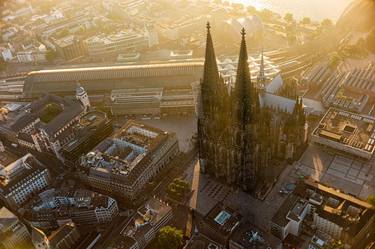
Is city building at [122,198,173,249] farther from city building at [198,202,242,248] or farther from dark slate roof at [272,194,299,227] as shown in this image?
dark slate roof at [272,194,299,227]

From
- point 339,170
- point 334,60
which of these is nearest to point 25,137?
point 339,170

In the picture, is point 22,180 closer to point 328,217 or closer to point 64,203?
point 64,203

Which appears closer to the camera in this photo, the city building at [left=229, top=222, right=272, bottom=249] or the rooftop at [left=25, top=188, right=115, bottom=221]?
the city building at [left=229, top=222, right=272, bottom=249]

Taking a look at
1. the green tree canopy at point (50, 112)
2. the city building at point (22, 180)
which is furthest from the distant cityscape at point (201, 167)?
the green tree canopy at point (50, 112)

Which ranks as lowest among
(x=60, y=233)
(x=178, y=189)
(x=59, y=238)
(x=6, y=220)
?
(x=59, y=238)

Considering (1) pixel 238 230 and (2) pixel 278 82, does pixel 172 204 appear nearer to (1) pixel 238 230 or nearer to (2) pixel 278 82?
(1) pixel 238 230

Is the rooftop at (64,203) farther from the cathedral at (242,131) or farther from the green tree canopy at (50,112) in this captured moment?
the green tree canopy at (50,112)

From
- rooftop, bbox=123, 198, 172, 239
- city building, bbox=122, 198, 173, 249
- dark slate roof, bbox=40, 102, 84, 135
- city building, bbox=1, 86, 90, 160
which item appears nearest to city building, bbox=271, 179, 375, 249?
city building, bbox=122, 198, 173, 249
